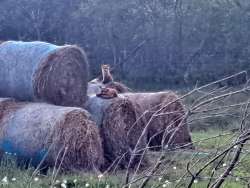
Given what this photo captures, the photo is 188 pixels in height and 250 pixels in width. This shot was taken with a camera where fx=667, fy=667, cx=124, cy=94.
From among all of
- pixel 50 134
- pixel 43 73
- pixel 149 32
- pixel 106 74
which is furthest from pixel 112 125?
pixel 149 32

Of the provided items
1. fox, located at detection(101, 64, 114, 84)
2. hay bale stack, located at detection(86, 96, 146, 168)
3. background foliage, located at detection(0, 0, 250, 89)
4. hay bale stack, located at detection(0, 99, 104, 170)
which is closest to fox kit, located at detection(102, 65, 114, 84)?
fox, located at detection(101, 64, 114, 84)

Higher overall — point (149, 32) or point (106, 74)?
point (106, 74)

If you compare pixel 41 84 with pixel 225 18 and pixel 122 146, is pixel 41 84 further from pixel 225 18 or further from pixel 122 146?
pixel 225 18

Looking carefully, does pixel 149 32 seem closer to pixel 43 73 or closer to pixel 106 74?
pixel 106 74

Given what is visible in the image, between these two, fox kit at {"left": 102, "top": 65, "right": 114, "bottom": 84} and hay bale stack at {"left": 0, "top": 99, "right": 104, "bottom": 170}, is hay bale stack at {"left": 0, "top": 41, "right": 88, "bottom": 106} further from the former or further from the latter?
fox kit at {"left": 102, "top": 65, "right": 114, "bottom": 84}

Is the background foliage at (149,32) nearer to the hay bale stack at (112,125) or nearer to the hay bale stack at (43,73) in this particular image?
the hay bale stack at (43,73)

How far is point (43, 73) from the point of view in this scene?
9422 millimetres

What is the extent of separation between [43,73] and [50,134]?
135 centimetres

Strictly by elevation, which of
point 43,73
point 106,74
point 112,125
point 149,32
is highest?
point 43,73

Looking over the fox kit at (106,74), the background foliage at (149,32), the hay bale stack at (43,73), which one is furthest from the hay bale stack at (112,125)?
the background foliage at (149,32)

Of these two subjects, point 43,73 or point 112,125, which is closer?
point 43,73

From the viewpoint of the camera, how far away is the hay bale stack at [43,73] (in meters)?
9.34

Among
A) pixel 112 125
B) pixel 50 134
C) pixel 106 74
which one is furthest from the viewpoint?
pixel 106 74

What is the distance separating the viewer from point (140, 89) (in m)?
21.2
